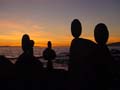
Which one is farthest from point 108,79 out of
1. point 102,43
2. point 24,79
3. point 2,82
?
point 2,82

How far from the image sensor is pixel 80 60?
161 inches

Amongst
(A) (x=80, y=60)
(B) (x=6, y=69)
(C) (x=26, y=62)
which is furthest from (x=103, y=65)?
(B) (x=6, y=69)

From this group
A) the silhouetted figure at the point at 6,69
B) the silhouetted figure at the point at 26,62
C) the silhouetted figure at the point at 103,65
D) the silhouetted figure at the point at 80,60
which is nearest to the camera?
the silhouetted figure at the point at 103,65

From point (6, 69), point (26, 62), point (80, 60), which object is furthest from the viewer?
point (6, 69)

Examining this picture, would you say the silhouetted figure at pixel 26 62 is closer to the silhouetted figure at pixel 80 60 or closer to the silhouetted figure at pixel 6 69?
the silhouetted figure at pixel 6 69

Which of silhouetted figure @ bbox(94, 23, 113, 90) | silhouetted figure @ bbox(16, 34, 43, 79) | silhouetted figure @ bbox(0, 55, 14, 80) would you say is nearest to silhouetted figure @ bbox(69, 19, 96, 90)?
silhouetted figure @ bbox(94, 23, 113, 90)

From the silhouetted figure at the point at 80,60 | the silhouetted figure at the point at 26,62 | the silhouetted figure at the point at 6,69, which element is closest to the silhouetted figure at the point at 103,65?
the silhouetted figure at the point at 80,60

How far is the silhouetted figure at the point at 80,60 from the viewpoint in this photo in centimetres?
389

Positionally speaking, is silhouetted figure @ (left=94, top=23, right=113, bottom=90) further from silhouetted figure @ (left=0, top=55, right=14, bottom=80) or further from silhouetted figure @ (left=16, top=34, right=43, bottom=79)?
silhouetted figure @ (left=0, top=55, right=14, bottom=80)

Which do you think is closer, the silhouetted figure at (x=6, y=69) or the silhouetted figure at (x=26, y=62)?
the silhouetted figure at (x=26, y=62)

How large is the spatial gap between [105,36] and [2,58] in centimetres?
257

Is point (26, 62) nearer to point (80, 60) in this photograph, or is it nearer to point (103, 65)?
point (80, 60)

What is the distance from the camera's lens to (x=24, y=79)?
5219 millimetres

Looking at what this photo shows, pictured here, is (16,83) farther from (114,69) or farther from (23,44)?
(114,69)
